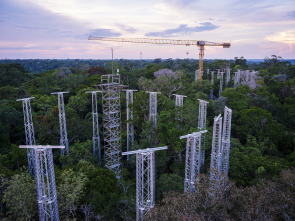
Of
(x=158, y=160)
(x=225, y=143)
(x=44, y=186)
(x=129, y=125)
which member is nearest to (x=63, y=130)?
(x=129, y=125)

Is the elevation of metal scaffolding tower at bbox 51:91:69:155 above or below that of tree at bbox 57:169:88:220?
above

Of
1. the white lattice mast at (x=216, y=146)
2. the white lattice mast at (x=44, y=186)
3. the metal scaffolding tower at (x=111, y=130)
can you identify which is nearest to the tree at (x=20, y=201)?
the white lattice mast at (x=44, y=186)

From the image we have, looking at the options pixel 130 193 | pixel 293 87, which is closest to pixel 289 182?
pixel 130 193

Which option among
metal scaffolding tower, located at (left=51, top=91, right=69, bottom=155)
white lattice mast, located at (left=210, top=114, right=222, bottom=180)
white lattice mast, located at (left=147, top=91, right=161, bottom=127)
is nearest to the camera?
white lattice mast, located at (left=210, top=114, right=222, bottom=180)

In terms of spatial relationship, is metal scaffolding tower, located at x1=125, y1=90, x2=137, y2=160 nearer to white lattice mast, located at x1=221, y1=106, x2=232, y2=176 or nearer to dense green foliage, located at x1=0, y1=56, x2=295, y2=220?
dense green foliage, located at x1=0, y1=56, x2=295, y2=220

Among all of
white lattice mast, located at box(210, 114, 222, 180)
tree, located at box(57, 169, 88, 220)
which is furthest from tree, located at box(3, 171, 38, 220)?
white lattice mast, located at box(210, 114, 222, 180)

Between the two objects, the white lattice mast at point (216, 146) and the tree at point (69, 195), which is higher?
the white lattice mast at point (216, 146)

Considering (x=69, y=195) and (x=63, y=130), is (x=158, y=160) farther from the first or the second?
(x=63, y=130)

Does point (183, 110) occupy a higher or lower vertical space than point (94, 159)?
higher

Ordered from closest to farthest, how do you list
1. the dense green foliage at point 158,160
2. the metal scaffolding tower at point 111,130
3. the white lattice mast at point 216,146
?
the dense green foliage at point 158,160
the white lattice mast at point 216,146
the metal scaffolding tower at point 111,130

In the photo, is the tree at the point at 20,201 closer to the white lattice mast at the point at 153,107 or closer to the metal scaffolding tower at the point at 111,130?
the metal scaffolding tower at the point at 111,130

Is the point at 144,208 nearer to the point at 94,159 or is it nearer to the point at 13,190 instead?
the point at 13,190
